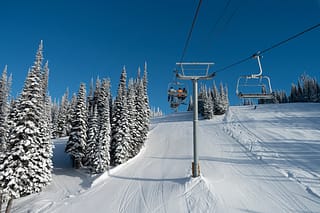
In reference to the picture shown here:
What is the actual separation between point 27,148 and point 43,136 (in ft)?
8.46

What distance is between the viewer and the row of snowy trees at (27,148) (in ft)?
56.0

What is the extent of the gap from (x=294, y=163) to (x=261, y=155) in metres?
3.29

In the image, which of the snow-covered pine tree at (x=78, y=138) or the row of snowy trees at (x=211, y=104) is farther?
the row of snowy trees at (x=211, y=104)

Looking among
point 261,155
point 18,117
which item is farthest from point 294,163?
point 18,117

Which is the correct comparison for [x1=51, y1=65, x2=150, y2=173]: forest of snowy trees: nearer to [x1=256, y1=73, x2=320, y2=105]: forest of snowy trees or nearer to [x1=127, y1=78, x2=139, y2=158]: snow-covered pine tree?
[x1=127, y1=78, x2=139, y2=158]: snow-covered pine tree

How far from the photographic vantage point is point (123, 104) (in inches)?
1132

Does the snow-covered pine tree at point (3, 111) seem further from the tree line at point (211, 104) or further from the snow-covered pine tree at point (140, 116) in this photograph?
the tree line at point (211, 104)

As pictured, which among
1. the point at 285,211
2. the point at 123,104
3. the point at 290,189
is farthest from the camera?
the point at 123,104

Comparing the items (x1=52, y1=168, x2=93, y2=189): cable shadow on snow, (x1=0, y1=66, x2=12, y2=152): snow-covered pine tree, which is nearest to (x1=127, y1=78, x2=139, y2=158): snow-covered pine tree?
(x1=52, y1=168, x2=93, y2=189): cable shadow on snow

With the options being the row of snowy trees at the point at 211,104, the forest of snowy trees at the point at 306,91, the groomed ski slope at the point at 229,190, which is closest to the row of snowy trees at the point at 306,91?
the forest of snowy trees at the point at 306,91

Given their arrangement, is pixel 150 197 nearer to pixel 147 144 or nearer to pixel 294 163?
pixel 294 163

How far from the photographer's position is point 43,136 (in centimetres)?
2097

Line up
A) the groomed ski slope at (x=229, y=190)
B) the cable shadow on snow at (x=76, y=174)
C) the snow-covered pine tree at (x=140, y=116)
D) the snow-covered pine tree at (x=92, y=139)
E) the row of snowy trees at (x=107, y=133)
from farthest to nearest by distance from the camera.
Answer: the snow-covered pine tree at (x=140, y=116) < the snow-covered pine tree at (x=92, y=139) < the row of snowy trees at (x=107, y=133) < the cable shadow on snow at (x=76, y=174) < the groomed ski slope at (x=229, y=190)

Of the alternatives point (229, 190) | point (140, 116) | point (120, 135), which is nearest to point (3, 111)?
point (120, 135)
